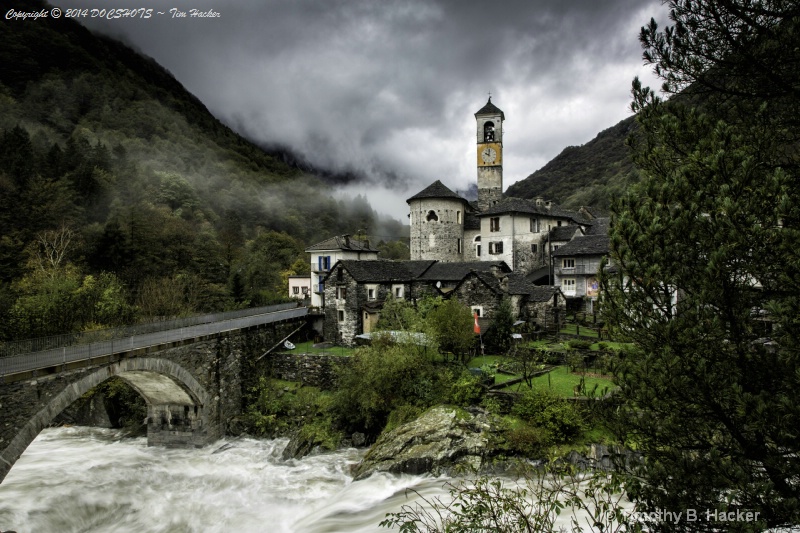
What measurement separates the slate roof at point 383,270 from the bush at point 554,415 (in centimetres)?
1537

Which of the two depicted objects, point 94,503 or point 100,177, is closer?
point 94,503

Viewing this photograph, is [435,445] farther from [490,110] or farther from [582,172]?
[582,172]

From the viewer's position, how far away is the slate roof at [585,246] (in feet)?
119

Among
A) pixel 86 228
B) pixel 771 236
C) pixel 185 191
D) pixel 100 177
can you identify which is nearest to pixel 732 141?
pixel 771 236

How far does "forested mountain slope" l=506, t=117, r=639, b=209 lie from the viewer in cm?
8362

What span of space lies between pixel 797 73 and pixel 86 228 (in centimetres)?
4489

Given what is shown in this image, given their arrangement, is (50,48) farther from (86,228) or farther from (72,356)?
(72,356)

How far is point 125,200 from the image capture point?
49.6 metres

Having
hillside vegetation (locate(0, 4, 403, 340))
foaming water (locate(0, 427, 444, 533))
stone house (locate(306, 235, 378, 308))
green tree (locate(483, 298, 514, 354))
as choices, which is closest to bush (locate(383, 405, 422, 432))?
foaming water (locate(0, 427, 444, 533))

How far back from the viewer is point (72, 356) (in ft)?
52.3

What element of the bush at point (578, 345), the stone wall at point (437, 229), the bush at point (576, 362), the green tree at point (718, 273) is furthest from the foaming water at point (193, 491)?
the stone wall at point (437, 229)

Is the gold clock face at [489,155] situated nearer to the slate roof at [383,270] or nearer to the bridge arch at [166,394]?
the slate roof at [383,270]

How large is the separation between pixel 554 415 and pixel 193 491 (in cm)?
1506

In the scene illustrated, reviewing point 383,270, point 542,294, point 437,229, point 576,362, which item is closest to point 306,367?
point 383,270
